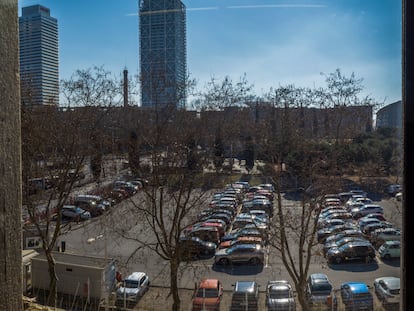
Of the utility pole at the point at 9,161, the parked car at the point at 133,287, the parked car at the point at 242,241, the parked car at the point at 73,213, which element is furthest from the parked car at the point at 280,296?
the utility pole at the point at 9,161

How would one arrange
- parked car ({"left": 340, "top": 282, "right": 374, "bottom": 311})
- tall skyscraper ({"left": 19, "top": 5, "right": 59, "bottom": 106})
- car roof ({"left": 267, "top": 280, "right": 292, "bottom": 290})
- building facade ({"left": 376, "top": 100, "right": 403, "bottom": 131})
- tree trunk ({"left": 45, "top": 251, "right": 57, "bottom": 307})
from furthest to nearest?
car roof ({"left": 267, "top": 280, "right": 292, "bottom": 290}), parked car ({"left": 340, "top": 282, "right": 374, "bottom": 311}), tree trunk ({"left": 45, "top": 251, "right": 57, "bottom": 307}), tall skyscraper ({"left": 19, "top": 5, "right": 59, "bottom": 106}), building facade ({"left": 376, "top": 100, "right": 403, "bottom": 131})

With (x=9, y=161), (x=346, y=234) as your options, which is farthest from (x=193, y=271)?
(x=9, y=161)

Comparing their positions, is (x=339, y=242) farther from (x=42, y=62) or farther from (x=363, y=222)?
(x=42, y=62)

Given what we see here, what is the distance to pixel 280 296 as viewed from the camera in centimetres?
285

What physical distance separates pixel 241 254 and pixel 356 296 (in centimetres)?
89

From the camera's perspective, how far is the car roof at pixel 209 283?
2899mm

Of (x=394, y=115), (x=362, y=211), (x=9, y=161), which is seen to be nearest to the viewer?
(x=9, y=161)

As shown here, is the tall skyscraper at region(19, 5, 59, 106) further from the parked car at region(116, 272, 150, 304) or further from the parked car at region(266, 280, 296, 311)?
the parked car at region(266, 280, 296, 311)

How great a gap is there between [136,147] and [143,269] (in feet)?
3.53

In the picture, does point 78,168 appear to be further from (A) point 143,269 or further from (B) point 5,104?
(B) point 5,104

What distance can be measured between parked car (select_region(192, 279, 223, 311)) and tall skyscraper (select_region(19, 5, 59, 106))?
1742 millimetres

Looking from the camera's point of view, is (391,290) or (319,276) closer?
(391,290)

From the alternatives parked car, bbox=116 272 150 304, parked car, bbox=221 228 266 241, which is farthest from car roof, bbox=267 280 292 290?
parked car, bbox=116 272 150 304

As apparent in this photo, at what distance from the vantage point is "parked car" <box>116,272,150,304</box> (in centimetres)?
261
